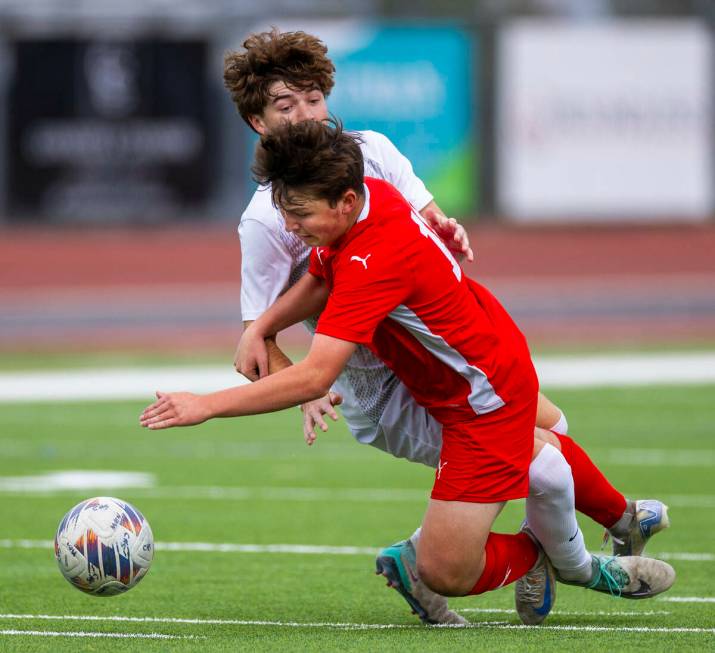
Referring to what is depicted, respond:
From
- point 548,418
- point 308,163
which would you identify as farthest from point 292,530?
point 308,163

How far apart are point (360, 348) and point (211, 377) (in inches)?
396

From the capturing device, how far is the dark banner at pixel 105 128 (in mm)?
25078

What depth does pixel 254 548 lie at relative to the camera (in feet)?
26.6

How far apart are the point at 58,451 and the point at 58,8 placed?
16536 mm

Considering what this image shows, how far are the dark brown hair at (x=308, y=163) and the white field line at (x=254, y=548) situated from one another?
2.98m

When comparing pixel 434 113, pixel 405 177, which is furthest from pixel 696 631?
pixel 434 113

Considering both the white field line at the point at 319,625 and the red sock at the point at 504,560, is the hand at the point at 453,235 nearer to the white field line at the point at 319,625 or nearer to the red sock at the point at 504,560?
the red sock at the point at 504,560

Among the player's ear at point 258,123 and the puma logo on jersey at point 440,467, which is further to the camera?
the player's ear at point 258,123

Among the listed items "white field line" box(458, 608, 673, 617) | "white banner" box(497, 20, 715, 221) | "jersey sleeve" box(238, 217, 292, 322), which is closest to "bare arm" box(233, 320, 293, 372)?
"jersey sleeve" box(238, 217, 292, 322)

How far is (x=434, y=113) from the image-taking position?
25.6m

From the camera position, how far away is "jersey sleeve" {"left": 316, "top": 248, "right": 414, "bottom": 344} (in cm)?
539

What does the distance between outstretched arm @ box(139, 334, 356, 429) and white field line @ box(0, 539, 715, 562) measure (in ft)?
8.98

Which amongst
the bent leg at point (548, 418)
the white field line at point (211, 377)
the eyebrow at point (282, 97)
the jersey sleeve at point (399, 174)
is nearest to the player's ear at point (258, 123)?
the eyebrow at point (282, 97)

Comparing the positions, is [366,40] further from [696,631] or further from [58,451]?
[696,631]
